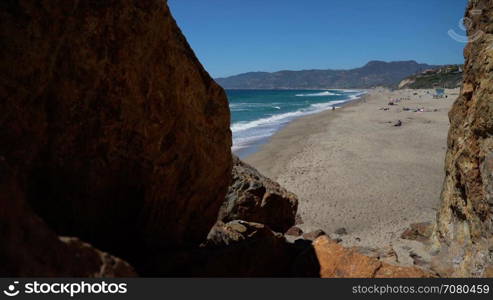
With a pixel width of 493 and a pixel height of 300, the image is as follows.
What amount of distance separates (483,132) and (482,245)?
161cm

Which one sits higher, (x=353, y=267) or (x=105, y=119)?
(x=105, y=119)

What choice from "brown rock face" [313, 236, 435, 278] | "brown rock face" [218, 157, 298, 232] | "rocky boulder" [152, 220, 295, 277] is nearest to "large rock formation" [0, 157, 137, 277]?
"rocky boulder" [152, 220, 295, 277]

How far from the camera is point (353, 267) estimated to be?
4.59 metres

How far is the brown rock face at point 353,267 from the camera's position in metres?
4.43

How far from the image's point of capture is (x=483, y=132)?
219 inches

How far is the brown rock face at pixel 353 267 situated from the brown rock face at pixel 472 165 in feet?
4.30

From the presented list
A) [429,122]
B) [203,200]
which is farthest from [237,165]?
[429,122]

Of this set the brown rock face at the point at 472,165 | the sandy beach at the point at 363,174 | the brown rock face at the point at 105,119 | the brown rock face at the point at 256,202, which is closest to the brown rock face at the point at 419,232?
the sandy beach at the point at 363,174

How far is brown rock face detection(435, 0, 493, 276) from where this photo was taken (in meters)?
5.34

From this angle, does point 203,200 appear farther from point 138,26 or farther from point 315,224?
point 315,224

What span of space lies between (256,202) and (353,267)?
254cm

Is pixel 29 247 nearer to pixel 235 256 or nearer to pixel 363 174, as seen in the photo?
pixel 235 256

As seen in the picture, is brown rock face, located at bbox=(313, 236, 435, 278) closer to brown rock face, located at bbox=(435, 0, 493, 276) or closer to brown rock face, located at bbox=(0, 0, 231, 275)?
brown rock face, located at bbox=(435, 0, 493, 276)

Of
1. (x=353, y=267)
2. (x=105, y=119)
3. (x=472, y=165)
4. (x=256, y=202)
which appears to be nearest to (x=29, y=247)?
(x=105, y=119)
